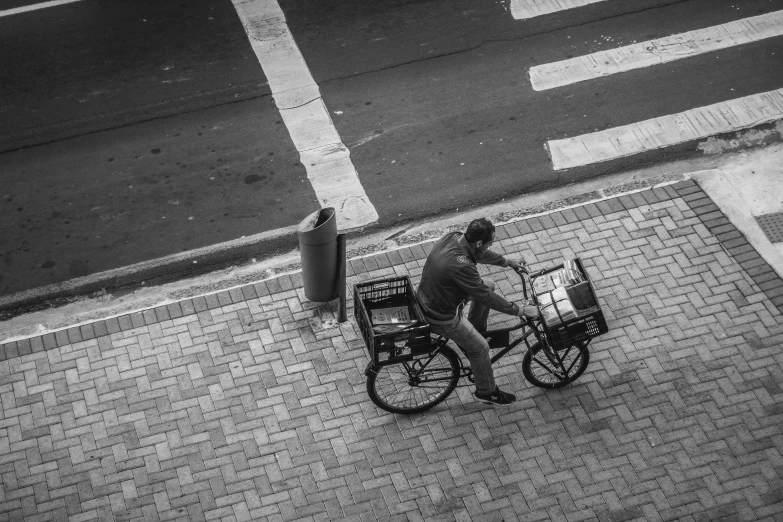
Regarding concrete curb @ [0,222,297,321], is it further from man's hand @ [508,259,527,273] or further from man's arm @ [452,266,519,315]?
man's arm @ [452,266,519,315]

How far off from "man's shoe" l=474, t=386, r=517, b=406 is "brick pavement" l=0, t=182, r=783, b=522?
0.17 metres

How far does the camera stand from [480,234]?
7191mm

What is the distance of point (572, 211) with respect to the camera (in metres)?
10.0

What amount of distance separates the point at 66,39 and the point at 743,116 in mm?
8960

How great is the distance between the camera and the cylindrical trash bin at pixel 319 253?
27.2 ft

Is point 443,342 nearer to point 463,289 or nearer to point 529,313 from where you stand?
point 463,289

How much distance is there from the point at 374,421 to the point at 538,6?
719 cm

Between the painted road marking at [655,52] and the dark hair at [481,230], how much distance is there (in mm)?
4911

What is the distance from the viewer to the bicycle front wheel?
7957 millimetres

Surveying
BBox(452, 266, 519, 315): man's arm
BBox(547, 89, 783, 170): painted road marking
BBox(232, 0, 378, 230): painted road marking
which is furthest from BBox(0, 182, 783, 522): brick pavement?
BBox(547, 89, 783, 170): painted road marking

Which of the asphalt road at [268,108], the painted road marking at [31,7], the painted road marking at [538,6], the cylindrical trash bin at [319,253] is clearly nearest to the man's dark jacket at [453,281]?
the cylindrical trash bin at [319,253]

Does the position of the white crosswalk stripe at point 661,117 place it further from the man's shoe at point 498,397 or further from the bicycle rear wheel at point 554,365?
the man's shoe at point 498,397

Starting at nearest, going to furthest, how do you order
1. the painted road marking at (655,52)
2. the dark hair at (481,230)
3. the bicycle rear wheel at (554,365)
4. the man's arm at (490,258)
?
1. the dark hair at (481,230)
2. the man's arm at (490,258)
3. the bicycle rear wheel at (554,365)
4. the painted road marking at (655,52)

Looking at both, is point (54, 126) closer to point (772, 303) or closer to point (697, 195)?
point (697, 195)
